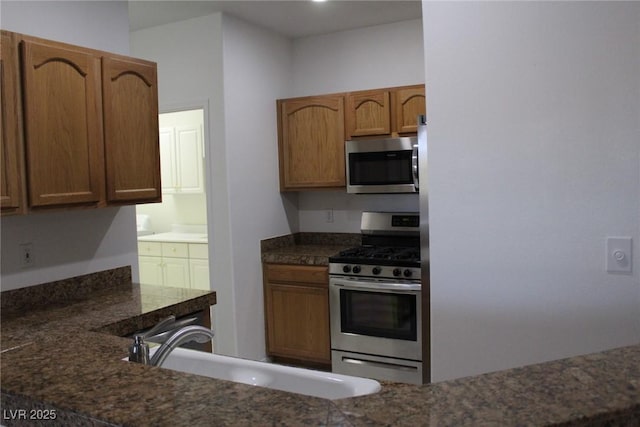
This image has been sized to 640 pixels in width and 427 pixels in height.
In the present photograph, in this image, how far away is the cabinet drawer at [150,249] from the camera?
4.97 m

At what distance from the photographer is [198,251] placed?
4.73 meters

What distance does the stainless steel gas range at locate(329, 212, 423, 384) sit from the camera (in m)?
3.62

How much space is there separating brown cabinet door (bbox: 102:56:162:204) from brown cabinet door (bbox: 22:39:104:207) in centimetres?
6

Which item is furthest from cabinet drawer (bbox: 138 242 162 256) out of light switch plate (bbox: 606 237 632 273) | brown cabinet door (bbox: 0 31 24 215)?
light switch plate (bbox: 606 237 632 273)

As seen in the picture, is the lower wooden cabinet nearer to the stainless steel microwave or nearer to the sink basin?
the stainless steel microwave

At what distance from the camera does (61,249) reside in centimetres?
267

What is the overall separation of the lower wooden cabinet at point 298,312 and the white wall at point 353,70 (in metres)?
0.71

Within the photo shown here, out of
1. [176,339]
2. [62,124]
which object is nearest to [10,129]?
[62,124]

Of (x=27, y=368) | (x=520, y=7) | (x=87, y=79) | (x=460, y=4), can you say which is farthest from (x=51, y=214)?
(x=520, y=7)

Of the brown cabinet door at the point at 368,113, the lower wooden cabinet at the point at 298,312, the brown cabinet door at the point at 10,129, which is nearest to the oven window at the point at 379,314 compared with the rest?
the lower wooden cabinet at the point at 298,312

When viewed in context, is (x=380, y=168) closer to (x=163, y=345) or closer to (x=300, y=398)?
(x=163, y=345)

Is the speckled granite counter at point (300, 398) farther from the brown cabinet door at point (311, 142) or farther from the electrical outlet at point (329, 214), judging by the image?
the electrical outlet at point (329, 214)

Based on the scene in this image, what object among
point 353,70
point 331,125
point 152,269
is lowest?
point 152,269

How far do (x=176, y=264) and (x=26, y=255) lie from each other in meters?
2.39
